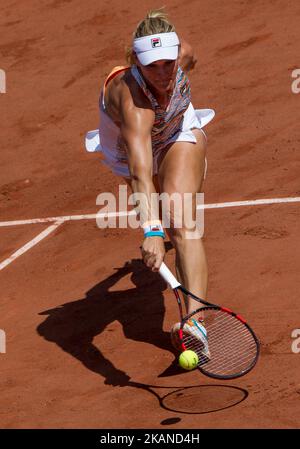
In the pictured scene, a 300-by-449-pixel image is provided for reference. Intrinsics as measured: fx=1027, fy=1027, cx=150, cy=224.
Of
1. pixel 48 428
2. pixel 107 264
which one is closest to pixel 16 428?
pixel 48 428

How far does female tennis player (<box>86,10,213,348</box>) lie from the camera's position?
589 cm

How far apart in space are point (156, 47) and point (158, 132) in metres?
0.66

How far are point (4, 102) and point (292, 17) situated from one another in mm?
3401

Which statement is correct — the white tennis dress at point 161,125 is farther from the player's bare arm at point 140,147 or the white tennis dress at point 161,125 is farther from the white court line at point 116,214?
the white court line at point 116,214

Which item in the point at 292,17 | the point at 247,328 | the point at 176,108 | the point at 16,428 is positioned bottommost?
the point at 16,428

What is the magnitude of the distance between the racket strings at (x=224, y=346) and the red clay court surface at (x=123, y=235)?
160mm

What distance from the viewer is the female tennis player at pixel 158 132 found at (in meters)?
5.89

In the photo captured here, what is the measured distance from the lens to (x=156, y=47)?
5.88 metres

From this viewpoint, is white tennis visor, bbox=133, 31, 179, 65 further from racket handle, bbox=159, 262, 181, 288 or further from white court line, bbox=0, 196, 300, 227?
white court line, bbox=0, 196, 300, 227

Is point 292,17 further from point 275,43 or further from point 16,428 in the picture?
point 16,428

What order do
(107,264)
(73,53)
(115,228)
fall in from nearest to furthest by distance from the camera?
(107,264), (115,228), (73,53)

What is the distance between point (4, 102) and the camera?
1164 cm
